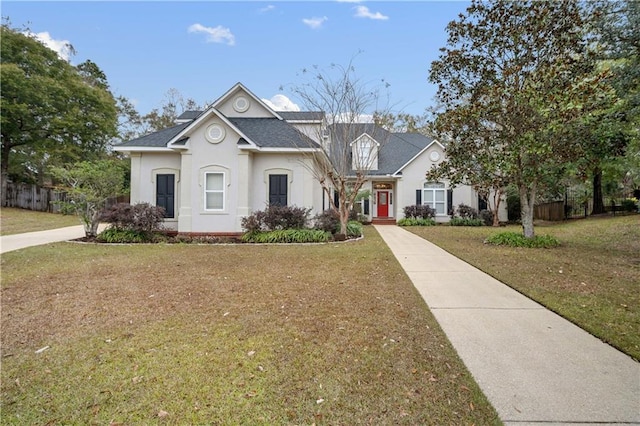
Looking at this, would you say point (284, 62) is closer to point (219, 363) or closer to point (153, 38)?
point (153, 38)

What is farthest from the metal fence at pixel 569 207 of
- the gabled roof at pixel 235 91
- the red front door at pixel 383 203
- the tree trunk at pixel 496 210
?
the gabled roof at pixel 235 91

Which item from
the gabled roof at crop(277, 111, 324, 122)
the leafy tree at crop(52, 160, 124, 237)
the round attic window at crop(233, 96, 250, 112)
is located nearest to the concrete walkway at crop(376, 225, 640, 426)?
the gabled roof at crop(277, 111, 324, 122)

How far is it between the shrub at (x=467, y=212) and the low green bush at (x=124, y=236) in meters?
17.6

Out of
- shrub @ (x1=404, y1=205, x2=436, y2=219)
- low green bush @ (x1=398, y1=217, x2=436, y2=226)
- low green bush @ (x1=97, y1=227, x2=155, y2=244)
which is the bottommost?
low green bush @ (x1=97, y1=227, x2=155, y2=244)

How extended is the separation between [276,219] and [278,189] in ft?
5.92

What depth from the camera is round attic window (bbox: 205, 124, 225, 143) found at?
12844mm

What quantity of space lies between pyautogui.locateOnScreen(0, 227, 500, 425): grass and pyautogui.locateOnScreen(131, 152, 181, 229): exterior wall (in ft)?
23.3

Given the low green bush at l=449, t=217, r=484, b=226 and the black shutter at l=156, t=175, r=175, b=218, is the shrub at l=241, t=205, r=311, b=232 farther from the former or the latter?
the low green bush at l=449, t=217, r=484, b=226

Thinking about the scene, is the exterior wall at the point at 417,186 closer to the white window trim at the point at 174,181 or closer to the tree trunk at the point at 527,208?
Result: the tree trunk at the point at 527,208

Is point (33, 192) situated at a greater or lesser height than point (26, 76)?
lesser

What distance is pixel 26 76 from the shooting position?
2375cm

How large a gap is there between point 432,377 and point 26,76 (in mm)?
32621

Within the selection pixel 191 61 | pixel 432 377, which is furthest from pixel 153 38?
pixel 432 377

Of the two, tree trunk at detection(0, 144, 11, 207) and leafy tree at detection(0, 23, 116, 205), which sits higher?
leafy tree at detection(0, 23, 116, 205)
